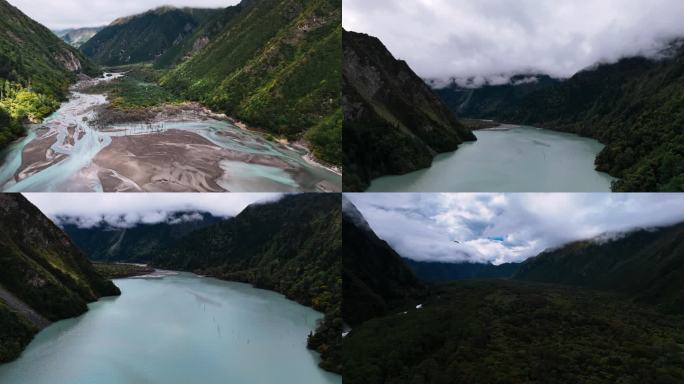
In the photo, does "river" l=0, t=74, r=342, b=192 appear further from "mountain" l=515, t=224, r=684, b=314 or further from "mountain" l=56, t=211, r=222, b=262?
"mountain" l=515, t=224, r=684, b=314

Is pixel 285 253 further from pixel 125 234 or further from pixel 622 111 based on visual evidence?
pixel 622 111

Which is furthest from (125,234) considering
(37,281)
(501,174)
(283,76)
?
(283,76)

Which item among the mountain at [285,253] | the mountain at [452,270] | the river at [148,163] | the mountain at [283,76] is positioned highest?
the mountain at [283,76]

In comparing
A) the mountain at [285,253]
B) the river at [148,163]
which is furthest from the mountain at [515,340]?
the river at [148,163]

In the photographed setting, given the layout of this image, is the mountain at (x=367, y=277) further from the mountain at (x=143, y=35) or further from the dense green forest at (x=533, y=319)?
the mountain at (x=143, y=35)

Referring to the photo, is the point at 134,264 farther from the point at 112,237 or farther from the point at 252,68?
the point at 252,68
